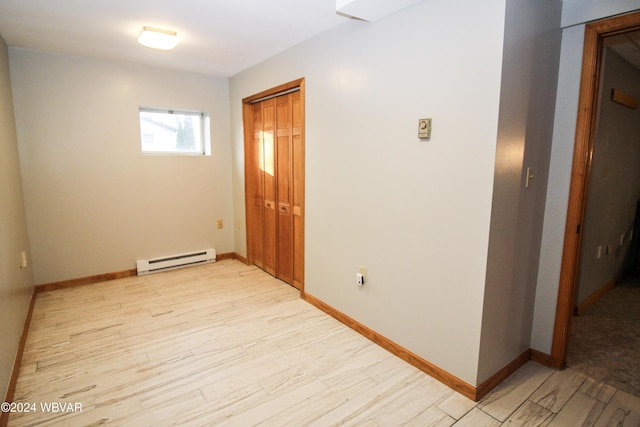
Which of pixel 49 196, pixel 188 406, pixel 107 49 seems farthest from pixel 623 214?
pixel 49 196

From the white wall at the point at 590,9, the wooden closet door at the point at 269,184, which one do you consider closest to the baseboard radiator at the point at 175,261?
the wooden closet door at the point at 269,184

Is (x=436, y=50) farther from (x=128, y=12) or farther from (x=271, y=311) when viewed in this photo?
(x=271, y=311)

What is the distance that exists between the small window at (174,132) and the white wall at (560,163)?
3698 mm

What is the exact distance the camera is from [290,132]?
11.1 ft

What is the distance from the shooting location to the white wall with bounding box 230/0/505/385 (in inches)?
71.4

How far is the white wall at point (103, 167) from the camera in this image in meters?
3.31

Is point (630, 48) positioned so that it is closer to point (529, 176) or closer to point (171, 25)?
point (529, 176)

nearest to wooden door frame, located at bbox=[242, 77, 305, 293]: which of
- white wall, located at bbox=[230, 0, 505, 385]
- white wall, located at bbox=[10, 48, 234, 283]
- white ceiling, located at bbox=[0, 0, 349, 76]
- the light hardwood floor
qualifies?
white wall, located at bbox=[230, 0, 505, 385]

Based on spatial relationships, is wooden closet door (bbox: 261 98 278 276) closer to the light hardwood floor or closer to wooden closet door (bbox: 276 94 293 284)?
wooden closet door (bbox: 276 94 293 284)

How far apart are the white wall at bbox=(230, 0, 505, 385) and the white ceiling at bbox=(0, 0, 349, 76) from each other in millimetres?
330

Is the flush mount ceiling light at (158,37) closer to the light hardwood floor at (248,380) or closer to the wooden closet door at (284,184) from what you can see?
the wooden closet door at (284,184)

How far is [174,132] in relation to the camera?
4.14m

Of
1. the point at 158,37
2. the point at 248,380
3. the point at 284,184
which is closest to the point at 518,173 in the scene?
the point at 248,380

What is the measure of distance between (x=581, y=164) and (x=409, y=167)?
1006 millimetres
